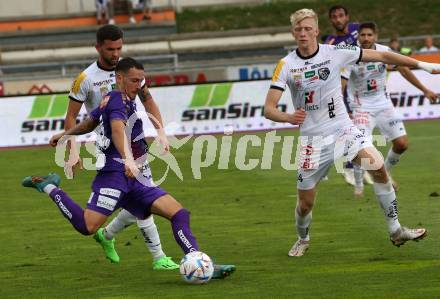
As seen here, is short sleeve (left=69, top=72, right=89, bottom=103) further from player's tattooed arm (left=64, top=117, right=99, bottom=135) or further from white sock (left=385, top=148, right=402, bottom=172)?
white sock (left=385, top=148, right=402, bottom=172)

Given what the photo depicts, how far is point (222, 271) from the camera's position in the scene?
427 inches

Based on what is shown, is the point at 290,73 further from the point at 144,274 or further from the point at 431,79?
the point at 431,79

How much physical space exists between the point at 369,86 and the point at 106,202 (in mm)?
7652

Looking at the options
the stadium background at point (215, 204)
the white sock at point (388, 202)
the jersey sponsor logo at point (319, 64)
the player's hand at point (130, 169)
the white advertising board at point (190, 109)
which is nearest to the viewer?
the player's hand at point (130, 169)

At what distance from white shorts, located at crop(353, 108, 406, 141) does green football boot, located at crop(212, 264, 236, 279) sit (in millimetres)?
7136

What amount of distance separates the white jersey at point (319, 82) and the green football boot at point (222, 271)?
214cm

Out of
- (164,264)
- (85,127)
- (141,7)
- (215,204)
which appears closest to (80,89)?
(85,127)

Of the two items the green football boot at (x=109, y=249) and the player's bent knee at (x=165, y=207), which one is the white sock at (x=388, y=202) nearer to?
the player's bent knee at (x=165, y=207)

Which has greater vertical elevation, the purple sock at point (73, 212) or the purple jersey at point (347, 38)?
the purple sock at point (73, 212)

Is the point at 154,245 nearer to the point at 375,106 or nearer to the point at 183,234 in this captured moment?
the point at 183,234

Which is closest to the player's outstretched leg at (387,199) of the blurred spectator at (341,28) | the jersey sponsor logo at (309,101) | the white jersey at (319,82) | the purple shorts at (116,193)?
the white jersey at (319,82)

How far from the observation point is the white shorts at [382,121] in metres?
17.6

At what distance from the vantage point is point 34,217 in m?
16.7

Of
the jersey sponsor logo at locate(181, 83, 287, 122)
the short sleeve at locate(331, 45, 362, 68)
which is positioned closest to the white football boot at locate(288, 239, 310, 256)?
the short sleeve at locate(331, 45, 362, 68)
